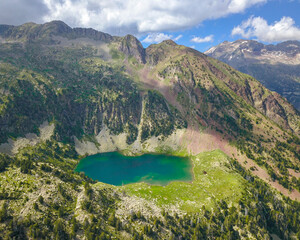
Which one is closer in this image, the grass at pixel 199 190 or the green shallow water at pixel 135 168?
the grass at pixel 199 190

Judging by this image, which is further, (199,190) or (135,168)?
(135,168)

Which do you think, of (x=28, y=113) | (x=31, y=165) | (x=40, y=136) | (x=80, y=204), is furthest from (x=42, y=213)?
(x=28, y=113)

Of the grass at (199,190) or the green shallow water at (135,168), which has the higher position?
the grass at (199,190)

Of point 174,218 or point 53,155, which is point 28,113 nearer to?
point 53,155

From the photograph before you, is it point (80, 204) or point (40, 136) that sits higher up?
point (80, 204)
